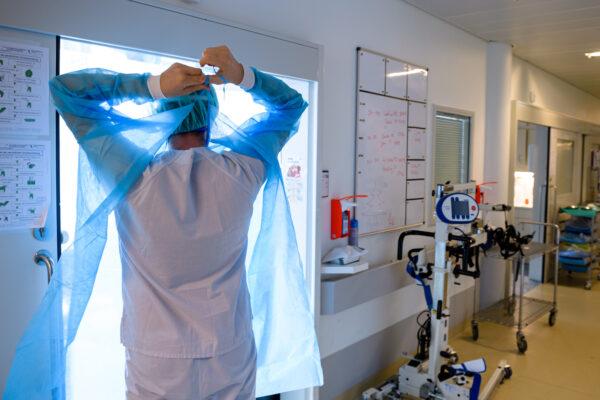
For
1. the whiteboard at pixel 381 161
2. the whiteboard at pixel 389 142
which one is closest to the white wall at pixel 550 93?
the whiteboard at pixel 389 142

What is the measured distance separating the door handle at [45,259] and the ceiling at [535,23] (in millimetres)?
2703

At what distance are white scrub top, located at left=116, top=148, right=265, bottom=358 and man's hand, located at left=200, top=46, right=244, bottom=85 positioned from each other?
0.65 feet

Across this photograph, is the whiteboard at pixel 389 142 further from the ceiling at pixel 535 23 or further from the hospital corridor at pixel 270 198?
the ceiling at pixel 535 23

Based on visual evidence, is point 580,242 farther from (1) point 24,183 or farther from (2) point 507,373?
(1) point 24,183

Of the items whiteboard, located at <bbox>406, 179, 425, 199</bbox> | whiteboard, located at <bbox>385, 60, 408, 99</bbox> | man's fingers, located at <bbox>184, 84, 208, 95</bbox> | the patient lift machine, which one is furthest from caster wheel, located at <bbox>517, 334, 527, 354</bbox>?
man's fingers, located at <bbox>184, 84, 208, 95</bbox>

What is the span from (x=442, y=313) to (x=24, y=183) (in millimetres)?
2330

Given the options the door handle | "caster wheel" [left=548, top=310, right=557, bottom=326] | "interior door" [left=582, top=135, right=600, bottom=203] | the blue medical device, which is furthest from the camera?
"interior door" [left=582, top=135, right=600, bottom=203]

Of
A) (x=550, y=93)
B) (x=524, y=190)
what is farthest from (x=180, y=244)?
(x=550, y=93)

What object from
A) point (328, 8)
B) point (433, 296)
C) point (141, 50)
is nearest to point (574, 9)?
point (328, 8)

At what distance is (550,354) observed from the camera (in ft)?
12.1

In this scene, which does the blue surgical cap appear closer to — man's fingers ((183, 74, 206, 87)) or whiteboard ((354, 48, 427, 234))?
man's fingers ((183, 74, 206, 87))

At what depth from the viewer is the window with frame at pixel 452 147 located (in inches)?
145

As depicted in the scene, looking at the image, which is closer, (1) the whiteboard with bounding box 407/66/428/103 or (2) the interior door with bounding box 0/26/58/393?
(2) the interior door with bounding box 0/26/58/393

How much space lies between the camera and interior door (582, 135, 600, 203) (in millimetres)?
7203
